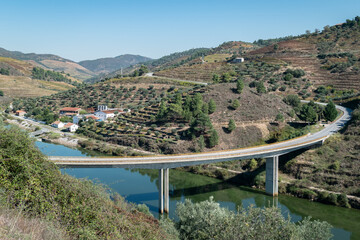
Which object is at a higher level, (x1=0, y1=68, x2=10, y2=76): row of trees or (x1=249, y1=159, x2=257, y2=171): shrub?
(x1=0, y1=68, x2=10, y2=76): row of trees

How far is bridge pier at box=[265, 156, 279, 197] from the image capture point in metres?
35.4

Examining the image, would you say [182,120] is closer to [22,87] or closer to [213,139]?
[213,139]

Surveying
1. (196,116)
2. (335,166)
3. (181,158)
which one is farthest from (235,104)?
(181,158)

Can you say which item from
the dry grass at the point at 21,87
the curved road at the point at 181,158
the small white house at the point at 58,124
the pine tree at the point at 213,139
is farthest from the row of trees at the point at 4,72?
the curved road at the point at 181,158

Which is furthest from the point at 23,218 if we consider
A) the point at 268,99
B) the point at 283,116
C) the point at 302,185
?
the point at 268,99

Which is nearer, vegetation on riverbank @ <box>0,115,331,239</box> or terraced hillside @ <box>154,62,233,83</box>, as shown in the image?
vegetation on riverbank @ <box>0,115,331,239</box>

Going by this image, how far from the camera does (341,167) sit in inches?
1454

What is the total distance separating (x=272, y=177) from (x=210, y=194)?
316 inches

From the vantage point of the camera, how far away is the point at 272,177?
35.4 m

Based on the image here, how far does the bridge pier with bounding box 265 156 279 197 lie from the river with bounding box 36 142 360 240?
0.93 metres

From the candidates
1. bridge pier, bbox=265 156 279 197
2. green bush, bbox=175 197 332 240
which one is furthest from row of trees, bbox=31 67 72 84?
green bush, bbox=175 197 332 240

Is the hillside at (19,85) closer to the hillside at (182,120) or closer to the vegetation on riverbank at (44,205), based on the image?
the hillside at (182,120)

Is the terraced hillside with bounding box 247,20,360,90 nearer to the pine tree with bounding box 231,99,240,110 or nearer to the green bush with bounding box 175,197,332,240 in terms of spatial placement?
the pine tree with bounding box 231,99,240,110

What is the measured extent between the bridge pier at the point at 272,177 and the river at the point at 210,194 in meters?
0.93
